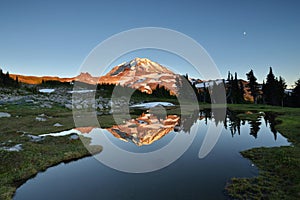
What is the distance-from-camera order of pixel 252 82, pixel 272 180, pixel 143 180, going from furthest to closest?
pixel 252 82 → pixel 143 180 → pixel 272 180

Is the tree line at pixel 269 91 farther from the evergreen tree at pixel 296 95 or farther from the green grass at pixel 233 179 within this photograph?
the green grass at pixel 233 179

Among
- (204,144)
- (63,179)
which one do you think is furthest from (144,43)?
(63,179)

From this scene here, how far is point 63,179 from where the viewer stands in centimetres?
1411

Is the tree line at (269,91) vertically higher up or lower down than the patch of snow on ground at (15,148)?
higher up

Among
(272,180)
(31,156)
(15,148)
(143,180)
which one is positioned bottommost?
(143,180)

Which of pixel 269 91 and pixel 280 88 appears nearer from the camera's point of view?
pixel 280 88

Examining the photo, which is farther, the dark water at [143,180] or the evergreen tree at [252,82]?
the evergreen tree at [252,82]

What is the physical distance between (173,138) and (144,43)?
2332 cm

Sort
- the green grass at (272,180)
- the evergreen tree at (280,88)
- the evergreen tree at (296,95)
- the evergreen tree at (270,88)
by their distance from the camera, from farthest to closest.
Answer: the evergreen tree at (270,88) < the evergreen tree at (280,88) < the evergreen tree at (296,95) < the green grass at (272,180)

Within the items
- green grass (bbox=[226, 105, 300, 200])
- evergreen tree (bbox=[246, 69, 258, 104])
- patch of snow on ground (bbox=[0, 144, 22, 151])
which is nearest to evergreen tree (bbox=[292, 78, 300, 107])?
evergreen tree (bbox=[246, 69, 258, 104])

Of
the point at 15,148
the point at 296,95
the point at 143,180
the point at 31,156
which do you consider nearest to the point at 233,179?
the point at 143,180

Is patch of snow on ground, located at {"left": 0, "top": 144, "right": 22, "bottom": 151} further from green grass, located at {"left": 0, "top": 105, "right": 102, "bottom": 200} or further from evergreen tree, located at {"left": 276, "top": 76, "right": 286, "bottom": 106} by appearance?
evergreen tree, located at {"left": 276, "top": 76, "right": 286, "bottom": 106}

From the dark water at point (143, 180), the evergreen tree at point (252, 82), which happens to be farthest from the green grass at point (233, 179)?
the evergreen tree at point (252, 82)

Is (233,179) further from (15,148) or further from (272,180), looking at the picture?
(15,148)
